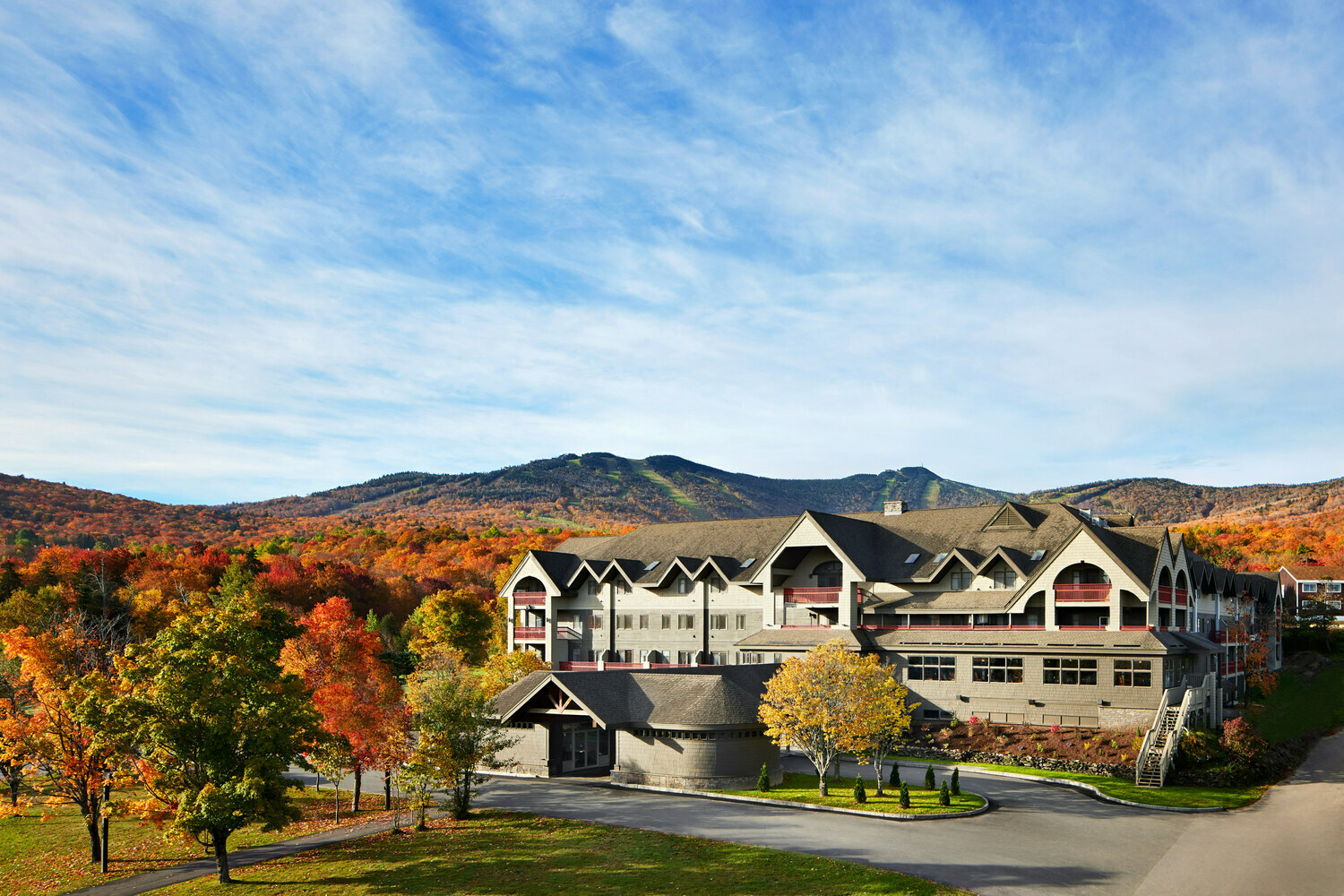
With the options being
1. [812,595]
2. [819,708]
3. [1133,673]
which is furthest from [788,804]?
[812,595]

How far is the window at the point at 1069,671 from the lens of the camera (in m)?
46.3

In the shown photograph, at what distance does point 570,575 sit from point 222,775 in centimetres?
4033

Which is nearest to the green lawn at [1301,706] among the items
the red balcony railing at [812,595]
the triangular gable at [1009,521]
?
the triangular gable at [1009,521]

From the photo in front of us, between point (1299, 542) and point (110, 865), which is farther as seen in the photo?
point (1299, 542)

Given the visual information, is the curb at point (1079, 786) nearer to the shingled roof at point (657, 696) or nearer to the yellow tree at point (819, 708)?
the yellow tree at point (819, 708)

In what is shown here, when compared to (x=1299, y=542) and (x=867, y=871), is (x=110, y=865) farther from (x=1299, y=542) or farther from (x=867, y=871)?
(x=1299, y=542)

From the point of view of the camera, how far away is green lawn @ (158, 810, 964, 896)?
1011 inches

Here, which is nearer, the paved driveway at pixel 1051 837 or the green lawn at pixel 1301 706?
the paved driveway at pixel 1051 837

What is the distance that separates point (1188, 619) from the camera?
52750mm

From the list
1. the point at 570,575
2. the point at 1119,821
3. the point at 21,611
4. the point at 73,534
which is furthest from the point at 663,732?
the point at 73,534

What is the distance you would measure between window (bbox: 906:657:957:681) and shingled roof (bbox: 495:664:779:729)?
1113 cm

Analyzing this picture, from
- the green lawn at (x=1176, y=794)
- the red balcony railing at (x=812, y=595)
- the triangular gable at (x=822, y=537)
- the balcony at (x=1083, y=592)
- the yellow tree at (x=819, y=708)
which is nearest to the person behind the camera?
the green lawn at (x=1176, y=794)

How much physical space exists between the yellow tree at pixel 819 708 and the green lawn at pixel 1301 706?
23.7 m

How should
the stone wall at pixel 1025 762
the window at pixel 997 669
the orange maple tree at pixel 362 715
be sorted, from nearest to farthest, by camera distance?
the orange maple tree at pixel 362 715 < the stone wall at pixel 1025 762 < the window at pixel 997 669
